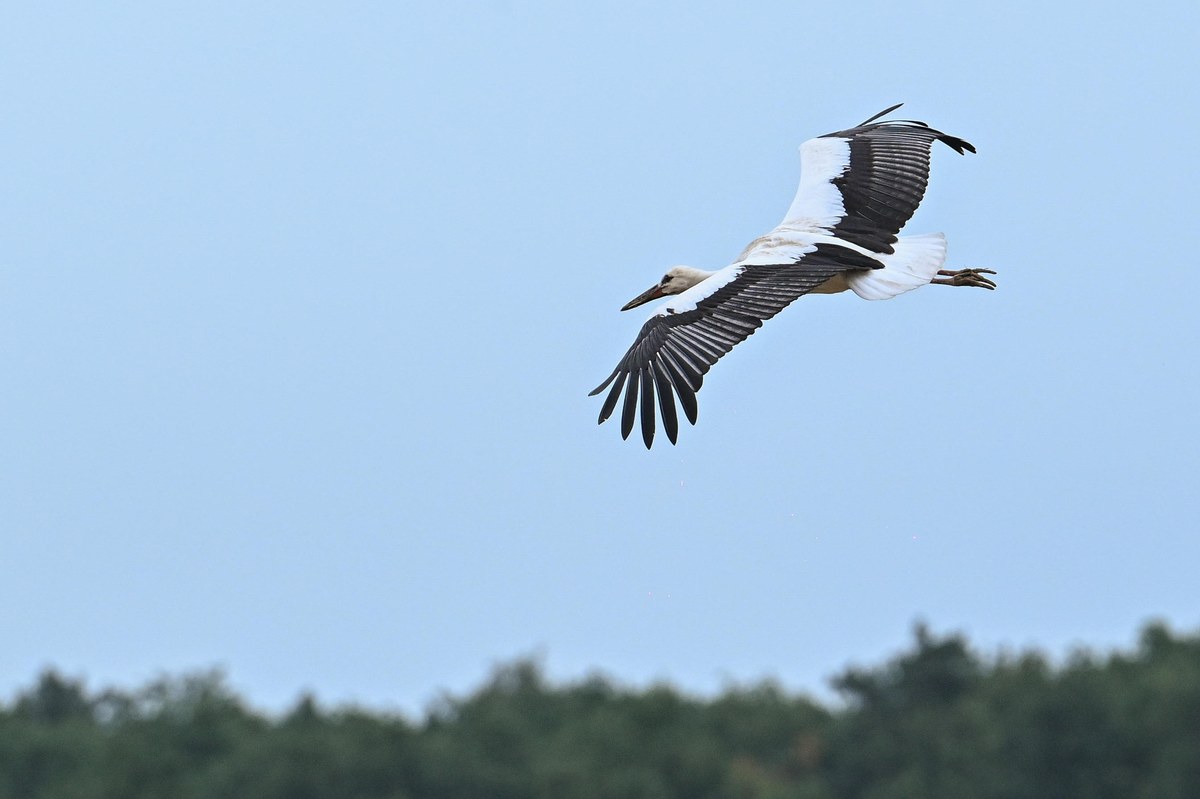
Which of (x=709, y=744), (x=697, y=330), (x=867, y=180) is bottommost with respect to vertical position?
(x=697, y=330)

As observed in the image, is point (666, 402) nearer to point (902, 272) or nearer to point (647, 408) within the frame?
point (647, 408)

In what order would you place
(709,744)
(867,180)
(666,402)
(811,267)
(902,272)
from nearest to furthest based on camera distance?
(666,402)
(811,267)
(902,272)
(867,180)
(709,744)

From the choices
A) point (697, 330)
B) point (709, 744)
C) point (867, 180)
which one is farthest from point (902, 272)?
point (709, 744)

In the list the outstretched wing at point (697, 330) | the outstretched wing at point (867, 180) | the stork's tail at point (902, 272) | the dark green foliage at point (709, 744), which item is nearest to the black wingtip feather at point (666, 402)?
the outstretched wing at point (697, 330)

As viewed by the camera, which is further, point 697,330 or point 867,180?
point 867,180

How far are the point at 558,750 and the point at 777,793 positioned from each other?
252 inches

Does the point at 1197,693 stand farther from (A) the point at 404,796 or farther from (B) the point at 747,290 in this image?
(B) the point at 747,290

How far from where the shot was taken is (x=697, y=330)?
41.8ft

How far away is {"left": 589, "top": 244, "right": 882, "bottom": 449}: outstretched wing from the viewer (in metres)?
12.3

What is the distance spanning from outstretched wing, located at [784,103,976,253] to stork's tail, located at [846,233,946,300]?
0.58 ft

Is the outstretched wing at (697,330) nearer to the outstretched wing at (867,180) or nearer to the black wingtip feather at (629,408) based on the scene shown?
the black wingtip feather at (629,408)

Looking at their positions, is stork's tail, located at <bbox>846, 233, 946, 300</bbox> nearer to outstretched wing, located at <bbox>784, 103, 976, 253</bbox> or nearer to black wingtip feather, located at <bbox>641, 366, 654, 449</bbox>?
outstretched wing, located at <bbox>784, 103, 976, 253</bbox>

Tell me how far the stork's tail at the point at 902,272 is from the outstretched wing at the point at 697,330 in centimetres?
13

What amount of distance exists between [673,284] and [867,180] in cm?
142
